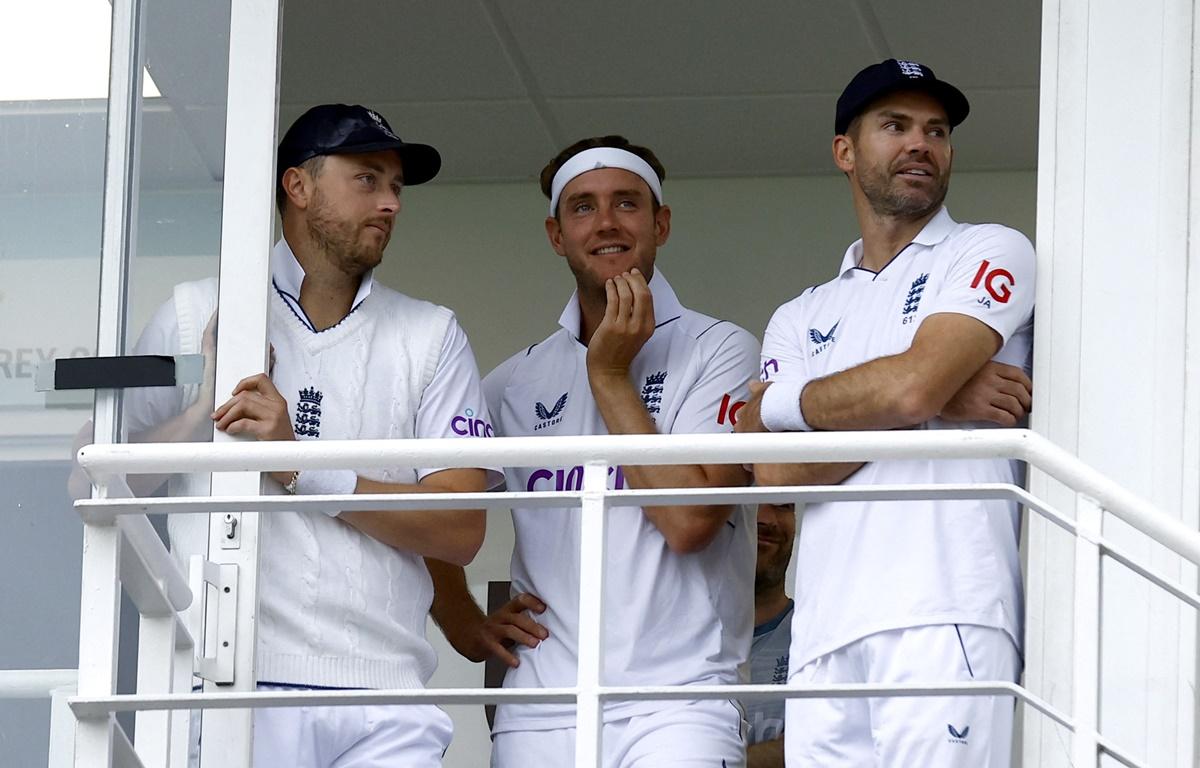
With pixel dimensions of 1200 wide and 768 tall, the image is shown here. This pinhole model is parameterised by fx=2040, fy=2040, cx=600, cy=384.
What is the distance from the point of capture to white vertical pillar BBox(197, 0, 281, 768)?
2.83 metres

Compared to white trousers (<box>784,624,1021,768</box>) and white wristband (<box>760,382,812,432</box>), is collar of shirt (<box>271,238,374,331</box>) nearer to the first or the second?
white wristband (<box>760,382,812,432</box>)

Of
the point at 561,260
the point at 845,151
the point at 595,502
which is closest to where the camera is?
the point at 595,502

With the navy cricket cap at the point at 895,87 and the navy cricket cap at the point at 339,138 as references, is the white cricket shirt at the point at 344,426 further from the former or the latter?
the navy cricket cap at the point at 895,87

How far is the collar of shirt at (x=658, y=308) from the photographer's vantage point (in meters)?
3.46

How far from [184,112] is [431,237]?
238cm

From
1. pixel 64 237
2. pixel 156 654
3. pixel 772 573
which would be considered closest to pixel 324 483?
pixel 64 237

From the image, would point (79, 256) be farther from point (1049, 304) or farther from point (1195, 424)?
point (1195, 424)

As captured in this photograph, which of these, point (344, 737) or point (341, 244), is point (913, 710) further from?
point (341, 244)

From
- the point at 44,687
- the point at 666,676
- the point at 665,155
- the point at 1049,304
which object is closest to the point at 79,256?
the point at 44,687

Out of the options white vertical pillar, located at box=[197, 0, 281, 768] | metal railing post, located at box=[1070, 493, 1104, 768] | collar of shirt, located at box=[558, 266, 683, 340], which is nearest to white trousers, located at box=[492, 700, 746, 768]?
white vertical pillar, located at box=[197, 0, 281, 768]

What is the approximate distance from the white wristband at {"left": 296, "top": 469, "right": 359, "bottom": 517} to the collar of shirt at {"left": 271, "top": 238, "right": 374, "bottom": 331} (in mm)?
293

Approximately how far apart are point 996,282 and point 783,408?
0.35 meters

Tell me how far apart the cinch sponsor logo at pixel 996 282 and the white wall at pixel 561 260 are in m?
2.23

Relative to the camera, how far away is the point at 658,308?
11.4ft
